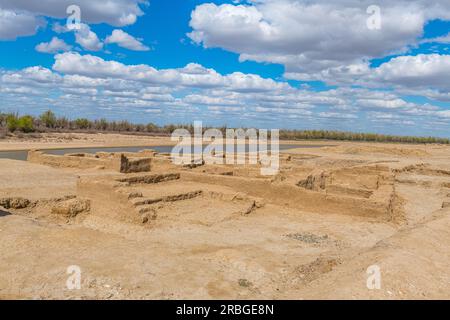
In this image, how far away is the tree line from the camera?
50.9m

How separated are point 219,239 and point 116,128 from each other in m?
71.5

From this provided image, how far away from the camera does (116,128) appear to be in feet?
250

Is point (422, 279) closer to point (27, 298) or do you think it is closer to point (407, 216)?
point (27, 298)

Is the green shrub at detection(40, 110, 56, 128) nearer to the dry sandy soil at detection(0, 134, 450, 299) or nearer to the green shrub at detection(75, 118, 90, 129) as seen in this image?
the green shrub at detection(75, 118, 90, 129)

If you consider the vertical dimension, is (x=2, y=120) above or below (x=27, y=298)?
above

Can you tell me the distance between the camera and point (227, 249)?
23.1ft

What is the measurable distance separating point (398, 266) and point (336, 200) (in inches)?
196

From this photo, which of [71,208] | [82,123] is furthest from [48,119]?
[71,208]

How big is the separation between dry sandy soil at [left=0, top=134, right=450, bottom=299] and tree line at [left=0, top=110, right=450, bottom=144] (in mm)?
40701

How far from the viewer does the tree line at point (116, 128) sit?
50938 mm


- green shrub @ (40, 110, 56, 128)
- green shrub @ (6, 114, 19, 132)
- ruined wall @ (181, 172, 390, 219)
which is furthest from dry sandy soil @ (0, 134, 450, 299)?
green shrub @ (40, 110, 56, 128)

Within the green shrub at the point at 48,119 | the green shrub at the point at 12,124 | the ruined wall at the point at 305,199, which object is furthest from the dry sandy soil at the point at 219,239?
the green shrub at the point at 48,119

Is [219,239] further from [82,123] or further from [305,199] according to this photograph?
[82,123]
